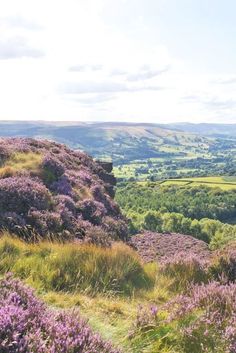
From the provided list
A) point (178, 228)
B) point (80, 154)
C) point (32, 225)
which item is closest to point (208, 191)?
point (178, 228)

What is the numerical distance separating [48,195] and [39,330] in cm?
1239

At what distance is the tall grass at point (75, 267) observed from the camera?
917cm

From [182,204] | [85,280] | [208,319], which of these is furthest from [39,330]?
[182,204]

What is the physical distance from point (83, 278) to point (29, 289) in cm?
360

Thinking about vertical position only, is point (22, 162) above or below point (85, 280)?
above

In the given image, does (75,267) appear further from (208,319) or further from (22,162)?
(22,162)

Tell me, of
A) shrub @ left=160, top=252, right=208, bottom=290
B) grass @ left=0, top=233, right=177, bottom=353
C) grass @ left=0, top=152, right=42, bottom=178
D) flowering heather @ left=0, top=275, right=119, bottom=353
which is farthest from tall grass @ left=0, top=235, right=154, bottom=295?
grass @ left=0, top=152, right=42, bottom=178

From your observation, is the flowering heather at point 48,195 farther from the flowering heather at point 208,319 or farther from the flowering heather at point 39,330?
the flowering heather at point 39,330

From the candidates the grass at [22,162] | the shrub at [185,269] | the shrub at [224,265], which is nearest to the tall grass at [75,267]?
the shrub at [185,269]

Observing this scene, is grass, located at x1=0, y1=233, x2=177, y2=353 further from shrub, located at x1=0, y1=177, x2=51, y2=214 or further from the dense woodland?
the dense woodland

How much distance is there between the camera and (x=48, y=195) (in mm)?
17031

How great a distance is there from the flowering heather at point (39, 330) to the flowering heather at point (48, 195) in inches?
314

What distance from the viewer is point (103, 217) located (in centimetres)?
1945

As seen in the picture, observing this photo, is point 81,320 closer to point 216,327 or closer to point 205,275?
point 216,327
